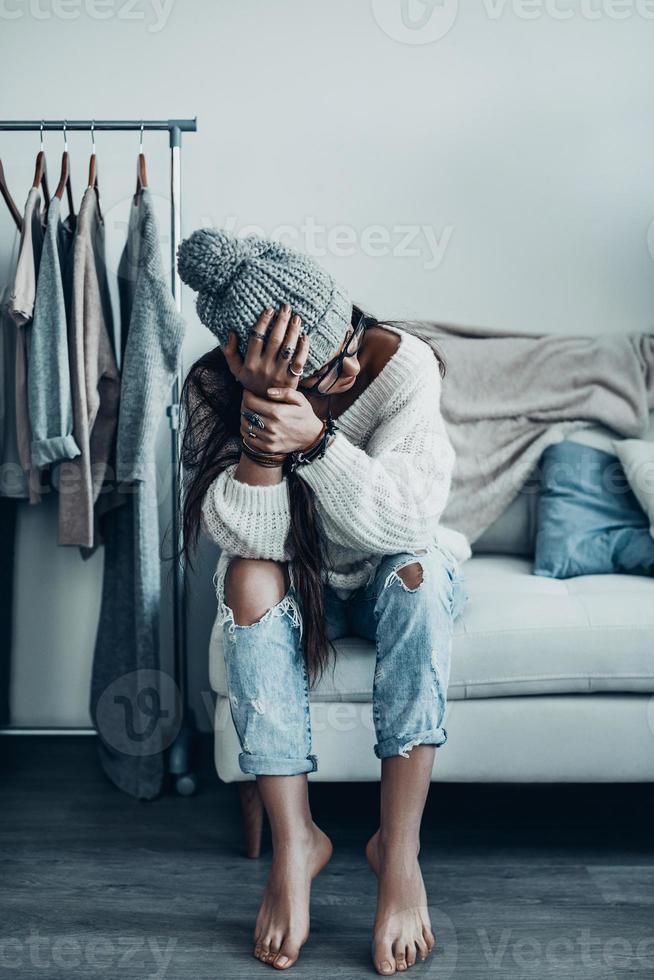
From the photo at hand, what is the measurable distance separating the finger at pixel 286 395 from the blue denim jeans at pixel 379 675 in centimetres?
27

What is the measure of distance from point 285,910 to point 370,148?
1.57 meters

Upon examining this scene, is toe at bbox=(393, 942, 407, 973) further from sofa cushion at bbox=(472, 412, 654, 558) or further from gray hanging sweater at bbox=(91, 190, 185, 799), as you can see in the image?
sofa cushion at bbox=(472, 412, 654, 558)

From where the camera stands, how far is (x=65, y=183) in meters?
1.76

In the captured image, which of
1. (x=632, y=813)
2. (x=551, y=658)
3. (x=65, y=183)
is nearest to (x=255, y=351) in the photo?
(x=551, y=658)

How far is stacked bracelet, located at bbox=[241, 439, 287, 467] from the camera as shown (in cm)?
124

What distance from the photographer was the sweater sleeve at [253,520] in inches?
49.4

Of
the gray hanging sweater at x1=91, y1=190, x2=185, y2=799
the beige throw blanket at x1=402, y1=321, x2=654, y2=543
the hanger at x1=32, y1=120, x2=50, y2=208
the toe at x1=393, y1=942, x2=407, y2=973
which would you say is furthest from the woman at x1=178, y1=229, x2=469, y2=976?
the hanger at x1=32, y1=120, x2=50, y2=208

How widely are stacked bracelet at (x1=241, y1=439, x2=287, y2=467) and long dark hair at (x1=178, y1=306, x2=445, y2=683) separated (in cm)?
5

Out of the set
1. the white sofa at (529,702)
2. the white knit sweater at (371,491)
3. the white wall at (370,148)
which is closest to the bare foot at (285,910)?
the white sofa at (529,702)

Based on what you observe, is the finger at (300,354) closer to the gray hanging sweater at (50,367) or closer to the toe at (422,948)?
the gray hanging sweater at (50,367)

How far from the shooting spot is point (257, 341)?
1.16 meters

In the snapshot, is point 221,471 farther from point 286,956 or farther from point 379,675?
point 286,956

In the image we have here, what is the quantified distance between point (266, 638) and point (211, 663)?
0.26 metres

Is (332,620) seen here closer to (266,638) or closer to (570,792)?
(266,638)
